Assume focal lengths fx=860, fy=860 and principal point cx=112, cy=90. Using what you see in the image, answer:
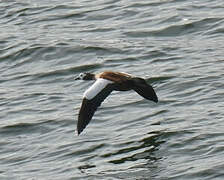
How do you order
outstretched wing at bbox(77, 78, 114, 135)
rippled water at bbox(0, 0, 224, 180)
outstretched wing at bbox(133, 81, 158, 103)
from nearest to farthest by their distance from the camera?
rippled water at bbox(0, 0, 224, 180), outstretched wing at bbox(77, 78, 114, 135), outstretched wing at bbox(133, 81, 158, 103)

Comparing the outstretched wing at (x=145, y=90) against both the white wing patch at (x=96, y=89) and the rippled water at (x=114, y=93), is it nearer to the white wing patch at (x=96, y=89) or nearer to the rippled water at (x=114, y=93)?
the rippled water at (x=114, y=93)

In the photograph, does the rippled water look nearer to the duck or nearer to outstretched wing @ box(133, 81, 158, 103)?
outstretched wing @ box(133, 81, 158, 103)

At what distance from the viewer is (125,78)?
38.7 ft

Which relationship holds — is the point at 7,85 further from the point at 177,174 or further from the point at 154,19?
the point at 177,174

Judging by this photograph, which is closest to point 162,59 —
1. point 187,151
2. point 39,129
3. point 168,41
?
point 168,41

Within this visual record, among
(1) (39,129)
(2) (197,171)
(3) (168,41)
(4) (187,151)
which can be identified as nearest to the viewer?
(2) (197,171)

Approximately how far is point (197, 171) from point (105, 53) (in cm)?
621

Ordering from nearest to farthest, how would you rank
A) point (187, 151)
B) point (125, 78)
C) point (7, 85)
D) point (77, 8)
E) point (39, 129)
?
point (187, 151)
point (125, 78)
point (39, 129)
point (7, 85)
point (77, 8)

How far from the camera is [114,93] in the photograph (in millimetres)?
14148

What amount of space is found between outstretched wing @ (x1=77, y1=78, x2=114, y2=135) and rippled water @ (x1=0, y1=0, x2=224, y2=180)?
16.2 inches

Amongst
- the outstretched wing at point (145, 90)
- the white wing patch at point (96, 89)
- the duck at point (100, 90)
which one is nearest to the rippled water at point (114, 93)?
the outstretched wing at point (145, 90)

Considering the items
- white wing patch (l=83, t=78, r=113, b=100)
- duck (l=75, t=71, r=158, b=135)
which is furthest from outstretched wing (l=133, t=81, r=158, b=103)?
white wing patch (l=83, t=78, r=113, b=100)

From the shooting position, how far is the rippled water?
11.1m

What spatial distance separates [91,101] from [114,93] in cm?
261
